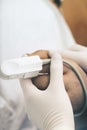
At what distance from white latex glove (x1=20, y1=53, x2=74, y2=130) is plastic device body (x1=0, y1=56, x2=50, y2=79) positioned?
36 mm

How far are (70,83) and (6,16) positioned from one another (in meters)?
0.51

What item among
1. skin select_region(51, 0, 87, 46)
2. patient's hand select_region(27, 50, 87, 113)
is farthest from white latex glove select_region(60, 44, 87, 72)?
skin select_region(51, 0, 87, 46)

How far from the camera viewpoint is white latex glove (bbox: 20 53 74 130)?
0.63 meters

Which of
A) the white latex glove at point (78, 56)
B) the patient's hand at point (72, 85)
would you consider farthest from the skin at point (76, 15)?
the patient's hand at point (72, 85)

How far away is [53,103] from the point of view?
2.10 ft

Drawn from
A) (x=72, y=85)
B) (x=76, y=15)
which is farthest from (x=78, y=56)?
(x=76, y=15)

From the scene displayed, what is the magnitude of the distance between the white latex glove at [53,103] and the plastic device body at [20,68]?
4 centimetres

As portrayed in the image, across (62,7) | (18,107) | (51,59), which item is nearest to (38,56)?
(51,59)

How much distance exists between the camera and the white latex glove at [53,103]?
63cm

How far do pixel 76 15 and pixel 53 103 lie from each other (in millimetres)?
912

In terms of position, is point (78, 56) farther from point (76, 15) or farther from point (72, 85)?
point (76, 15)

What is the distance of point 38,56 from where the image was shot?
68 centimetres

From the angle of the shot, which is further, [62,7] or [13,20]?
[62,7]

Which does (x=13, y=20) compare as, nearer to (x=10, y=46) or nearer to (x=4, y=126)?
(x=10, y=46)
